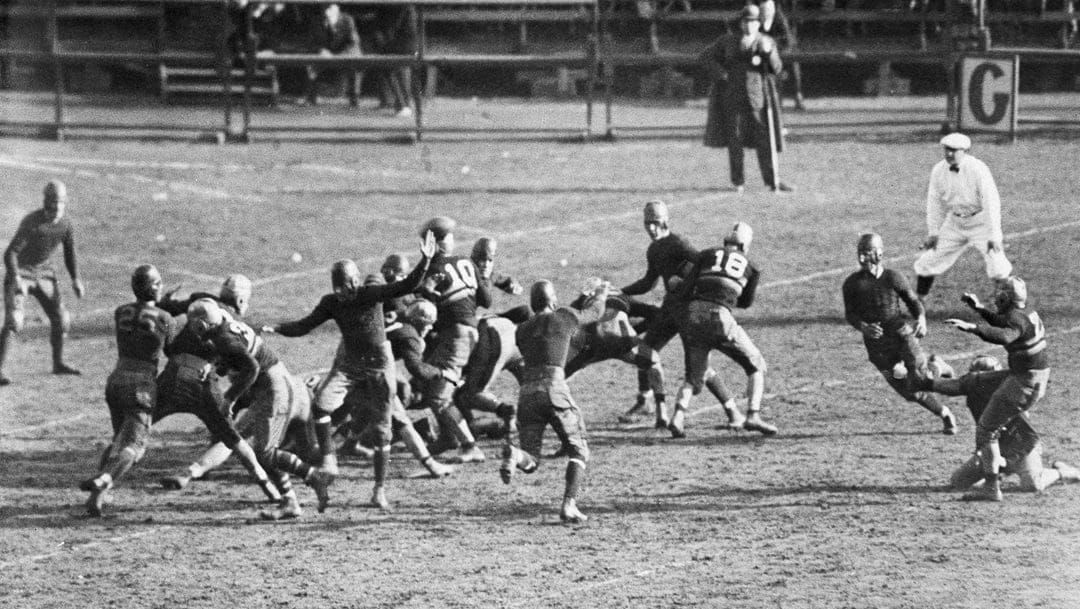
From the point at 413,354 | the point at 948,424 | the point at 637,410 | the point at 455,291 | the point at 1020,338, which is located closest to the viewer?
the point at 1020,338

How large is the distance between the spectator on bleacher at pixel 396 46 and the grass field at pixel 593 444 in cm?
385

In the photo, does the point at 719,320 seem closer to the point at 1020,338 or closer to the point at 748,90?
the point at 1020,338

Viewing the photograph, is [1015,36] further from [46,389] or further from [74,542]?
[74,542]

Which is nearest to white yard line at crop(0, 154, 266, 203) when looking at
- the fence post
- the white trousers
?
the fence post

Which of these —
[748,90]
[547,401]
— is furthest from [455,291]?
[748,90]

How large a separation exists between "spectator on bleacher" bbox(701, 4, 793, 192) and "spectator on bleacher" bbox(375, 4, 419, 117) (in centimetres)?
762

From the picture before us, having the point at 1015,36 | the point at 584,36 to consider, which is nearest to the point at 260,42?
the point at 584,36

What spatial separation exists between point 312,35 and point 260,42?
943mm

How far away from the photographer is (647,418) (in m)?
19.2

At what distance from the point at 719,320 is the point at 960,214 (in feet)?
15.8

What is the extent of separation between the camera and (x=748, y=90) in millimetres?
27625

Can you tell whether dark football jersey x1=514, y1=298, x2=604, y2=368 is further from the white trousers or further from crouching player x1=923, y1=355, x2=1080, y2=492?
the white trousers

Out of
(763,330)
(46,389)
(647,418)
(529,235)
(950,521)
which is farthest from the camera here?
(529,235)

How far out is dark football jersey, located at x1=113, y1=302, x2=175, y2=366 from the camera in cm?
1625
